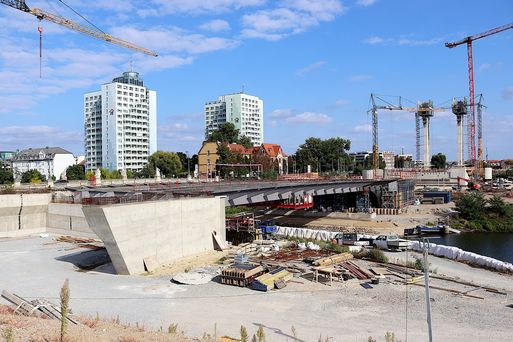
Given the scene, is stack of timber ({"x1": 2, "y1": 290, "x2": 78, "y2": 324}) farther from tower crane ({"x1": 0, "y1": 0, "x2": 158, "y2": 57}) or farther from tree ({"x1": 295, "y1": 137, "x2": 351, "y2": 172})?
tree ({"x1": 295, "y1": 137, "x2": 351, "y2": 172})

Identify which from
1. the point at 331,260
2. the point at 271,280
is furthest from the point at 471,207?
the point at 271,280

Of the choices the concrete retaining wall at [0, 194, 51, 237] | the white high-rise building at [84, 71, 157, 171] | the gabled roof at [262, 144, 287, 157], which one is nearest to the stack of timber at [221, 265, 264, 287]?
the concrete retaining wall at [0, 194, 51, 237]

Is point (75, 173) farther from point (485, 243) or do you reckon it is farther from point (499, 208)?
point (499, 208)

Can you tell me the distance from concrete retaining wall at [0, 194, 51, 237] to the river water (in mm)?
51023

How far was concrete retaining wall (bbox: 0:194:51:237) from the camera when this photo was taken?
47469mm

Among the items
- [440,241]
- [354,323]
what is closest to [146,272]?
[354,323]

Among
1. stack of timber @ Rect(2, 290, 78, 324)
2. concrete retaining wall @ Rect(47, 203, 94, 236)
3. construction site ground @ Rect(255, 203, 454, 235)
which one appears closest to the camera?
stack of timber @ Rect(2, 290, 78, 324)

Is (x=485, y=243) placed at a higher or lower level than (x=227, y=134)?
lower

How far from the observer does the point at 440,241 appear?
61.3 meters

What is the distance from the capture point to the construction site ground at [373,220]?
233 ft

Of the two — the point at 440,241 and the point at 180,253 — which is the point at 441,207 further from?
the point at 180,253

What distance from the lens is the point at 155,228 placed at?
34062 millimetres

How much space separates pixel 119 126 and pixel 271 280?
151 metres

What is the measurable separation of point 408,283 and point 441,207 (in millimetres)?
62062
